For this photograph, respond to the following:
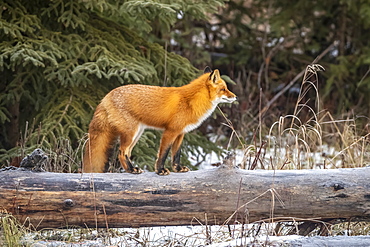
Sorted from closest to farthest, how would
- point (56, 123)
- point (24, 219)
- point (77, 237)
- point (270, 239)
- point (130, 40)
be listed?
1. point (270, 239)
2. point (24, 219)
3. point (77, 237)
4. point (56, 123)
5. point (130, 40)

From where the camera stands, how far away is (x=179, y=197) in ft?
13.5

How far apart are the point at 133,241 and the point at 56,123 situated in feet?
6.91

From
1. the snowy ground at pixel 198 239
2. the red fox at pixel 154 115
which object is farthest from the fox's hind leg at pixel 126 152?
the snowy ground at pixel 198 239

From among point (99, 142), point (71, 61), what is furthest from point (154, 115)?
point (71, 61)

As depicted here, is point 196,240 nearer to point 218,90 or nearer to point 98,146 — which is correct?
point 98,146

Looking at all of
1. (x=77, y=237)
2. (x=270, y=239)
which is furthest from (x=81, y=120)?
(x=270, y=239)

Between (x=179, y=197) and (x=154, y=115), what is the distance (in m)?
0.79

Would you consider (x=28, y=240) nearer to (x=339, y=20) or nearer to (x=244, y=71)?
(x=244, y=71)

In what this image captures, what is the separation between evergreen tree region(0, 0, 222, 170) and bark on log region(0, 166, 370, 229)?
1.57m

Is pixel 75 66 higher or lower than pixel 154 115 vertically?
higher

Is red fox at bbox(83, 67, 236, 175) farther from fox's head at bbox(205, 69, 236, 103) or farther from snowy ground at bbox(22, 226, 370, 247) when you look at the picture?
snowy ground at bbox(22, 226, 370, 247)

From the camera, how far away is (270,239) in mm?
3750

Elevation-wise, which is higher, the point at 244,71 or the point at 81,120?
the point at 244,71

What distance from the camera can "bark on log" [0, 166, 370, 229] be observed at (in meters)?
4.04
